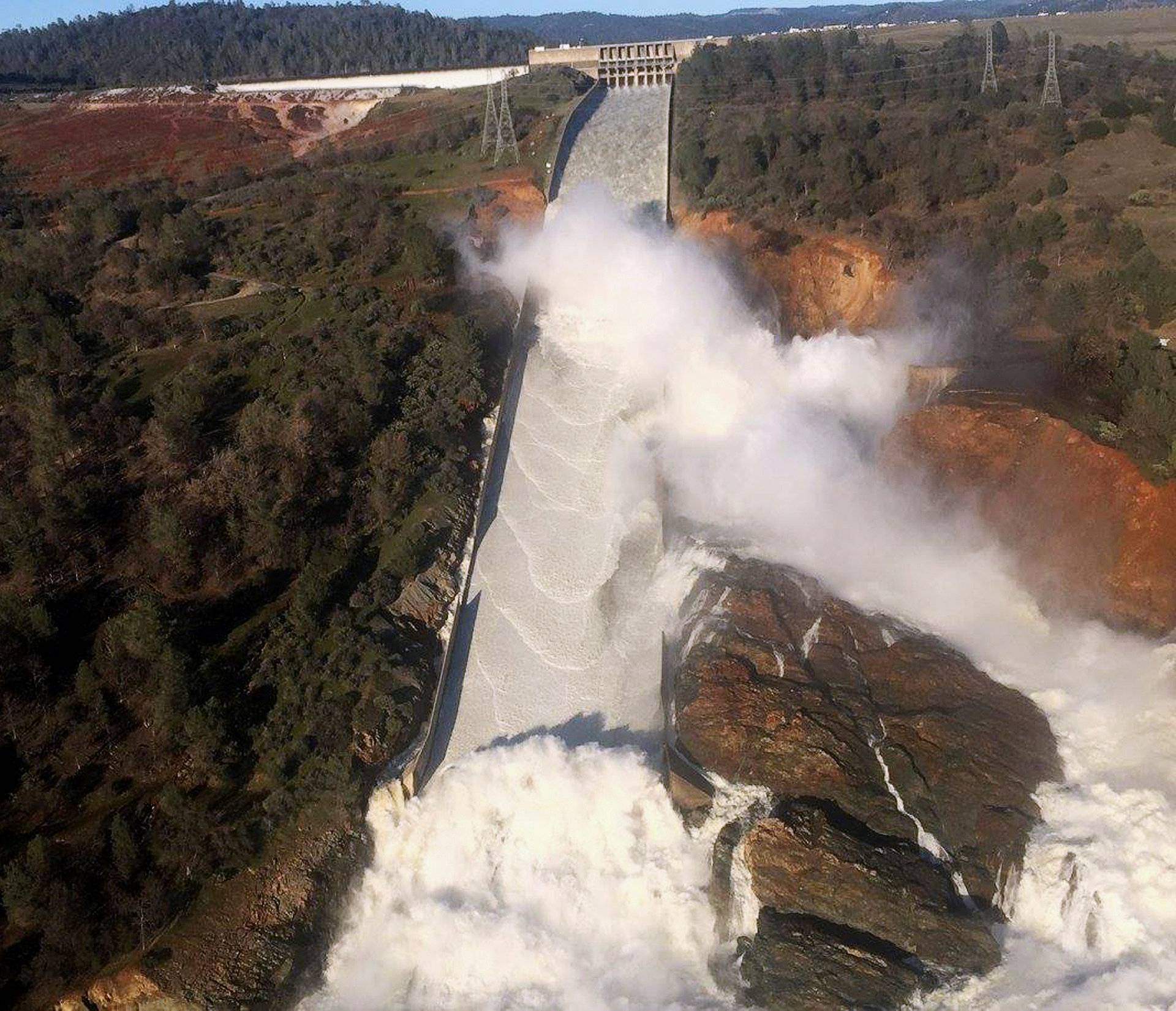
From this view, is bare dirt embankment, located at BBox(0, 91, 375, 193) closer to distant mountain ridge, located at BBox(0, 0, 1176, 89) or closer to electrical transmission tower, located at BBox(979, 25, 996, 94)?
distant mountain ridge, located at BBox(0, 0, 1176, 89)

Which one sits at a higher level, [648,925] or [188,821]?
[188,821]

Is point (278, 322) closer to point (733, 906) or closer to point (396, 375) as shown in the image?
point (396, 375)

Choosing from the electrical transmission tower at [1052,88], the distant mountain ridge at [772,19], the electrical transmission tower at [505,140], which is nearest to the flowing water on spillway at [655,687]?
the electrical transmission tower at [505,140]

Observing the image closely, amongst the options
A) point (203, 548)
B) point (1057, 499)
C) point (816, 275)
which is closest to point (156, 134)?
point (203, 548)

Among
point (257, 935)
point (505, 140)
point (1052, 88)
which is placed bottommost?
point (257, 935)

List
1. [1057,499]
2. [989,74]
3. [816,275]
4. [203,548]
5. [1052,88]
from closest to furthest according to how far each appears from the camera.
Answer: [1057,499]
[203,548]
[816,275]
[1052,88]
[989,74]

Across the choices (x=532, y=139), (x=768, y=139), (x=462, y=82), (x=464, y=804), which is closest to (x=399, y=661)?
(x=464, y=804)

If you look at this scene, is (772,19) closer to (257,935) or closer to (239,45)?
(239,45)
